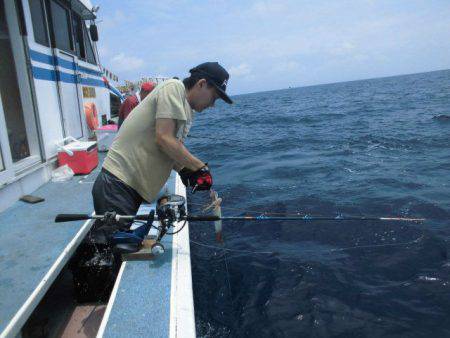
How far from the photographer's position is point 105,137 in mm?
7492

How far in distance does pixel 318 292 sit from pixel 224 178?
5.49 meters

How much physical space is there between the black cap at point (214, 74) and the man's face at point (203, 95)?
0.14 ft

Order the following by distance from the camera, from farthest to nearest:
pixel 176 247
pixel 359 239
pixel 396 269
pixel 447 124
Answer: pixel 447 124, pixel 359 239, pixel 396 269, pixel 176 247

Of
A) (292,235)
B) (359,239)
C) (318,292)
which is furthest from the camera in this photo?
(292,235)

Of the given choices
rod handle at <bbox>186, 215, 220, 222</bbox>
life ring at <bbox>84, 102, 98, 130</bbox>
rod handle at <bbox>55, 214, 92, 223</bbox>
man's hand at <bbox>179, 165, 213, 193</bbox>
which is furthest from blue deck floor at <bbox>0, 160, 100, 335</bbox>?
life ring at <bbox>84, 102, 98, 130</bbox>

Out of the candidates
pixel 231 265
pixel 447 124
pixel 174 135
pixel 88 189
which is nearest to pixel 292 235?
pixel 231 265

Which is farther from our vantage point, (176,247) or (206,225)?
(206,225)

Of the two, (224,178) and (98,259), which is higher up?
(98,259)

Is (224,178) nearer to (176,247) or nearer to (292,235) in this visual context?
(292,235)

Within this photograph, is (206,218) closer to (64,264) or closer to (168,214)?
(168,214)

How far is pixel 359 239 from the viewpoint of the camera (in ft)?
16.7

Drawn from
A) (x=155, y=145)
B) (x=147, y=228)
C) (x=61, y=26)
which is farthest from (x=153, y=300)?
(x=61, y=26)

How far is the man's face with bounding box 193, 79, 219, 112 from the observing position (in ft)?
8.71

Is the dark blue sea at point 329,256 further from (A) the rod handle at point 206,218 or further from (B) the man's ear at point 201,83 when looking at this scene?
(B) the man's ear at point 201,83
